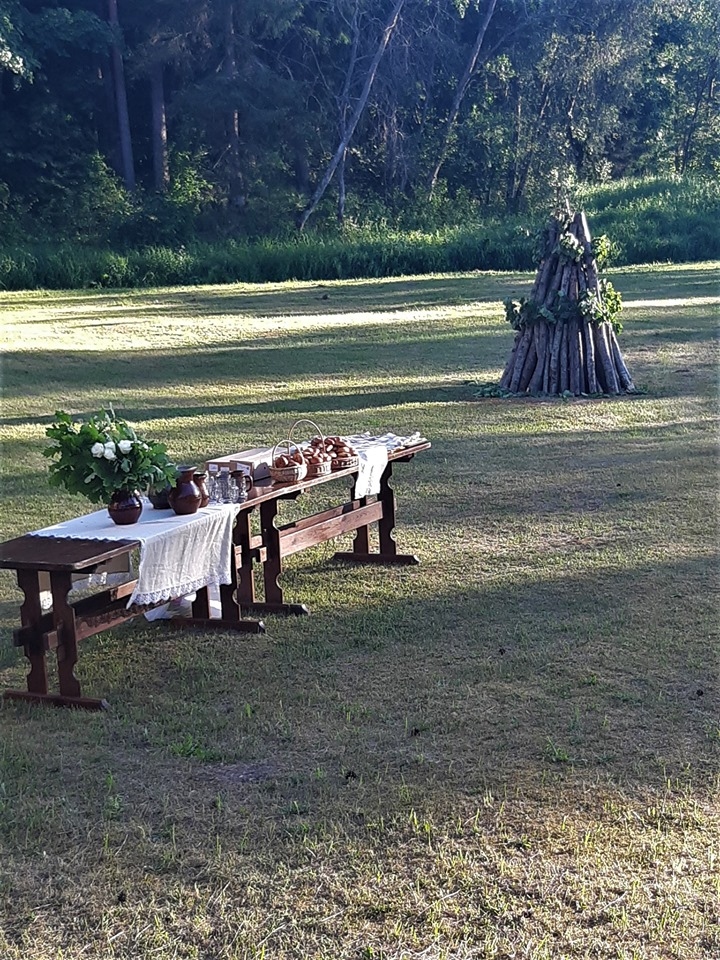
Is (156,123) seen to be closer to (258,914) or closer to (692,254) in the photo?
(692,254)

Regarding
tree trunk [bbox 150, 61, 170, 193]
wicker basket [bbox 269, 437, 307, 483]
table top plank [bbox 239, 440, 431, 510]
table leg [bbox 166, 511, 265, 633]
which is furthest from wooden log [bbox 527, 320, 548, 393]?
tree trunk [bbox 150, 61, 170, 193]

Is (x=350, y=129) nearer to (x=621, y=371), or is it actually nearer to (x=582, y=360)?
(x=621, y=371)

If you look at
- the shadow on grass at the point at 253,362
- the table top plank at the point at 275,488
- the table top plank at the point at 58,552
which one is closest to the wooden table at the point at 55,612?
the table top plank at the point at 58,552

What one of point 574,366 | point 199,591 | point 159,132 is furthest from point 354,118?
point 199,591

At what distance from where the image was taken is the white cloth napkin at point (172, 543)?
4895 millimetres

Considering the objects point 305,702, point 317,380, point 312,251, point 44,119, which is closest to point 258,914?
point 305,702

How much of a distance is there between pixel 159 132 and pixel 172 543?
33923 millimetres

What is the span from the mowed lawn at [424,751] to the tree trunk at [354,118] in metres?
27.9

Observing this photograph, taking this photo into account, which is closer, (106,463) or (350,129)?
(106,463)

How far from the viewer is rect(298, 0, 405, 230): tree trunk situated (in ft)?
119

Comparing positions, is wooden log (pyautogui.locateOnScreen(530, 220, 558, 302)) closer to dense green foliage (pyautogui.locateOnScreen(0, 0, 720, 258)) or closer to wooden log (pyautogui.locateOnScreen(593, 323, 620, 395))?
wooden log (pyautogui.locateOnScreen(593, 323, 620, 395))

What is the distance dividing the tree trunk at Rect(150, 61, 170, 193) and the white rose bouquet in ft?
106

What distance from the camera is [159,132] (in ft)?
121

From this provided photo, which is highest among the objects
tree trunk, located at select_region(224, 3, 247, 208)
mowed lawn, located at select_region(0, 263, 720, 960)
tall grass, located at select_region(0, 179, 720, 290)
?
tree trunk, located at select_region(224, 3, 247, 208)
